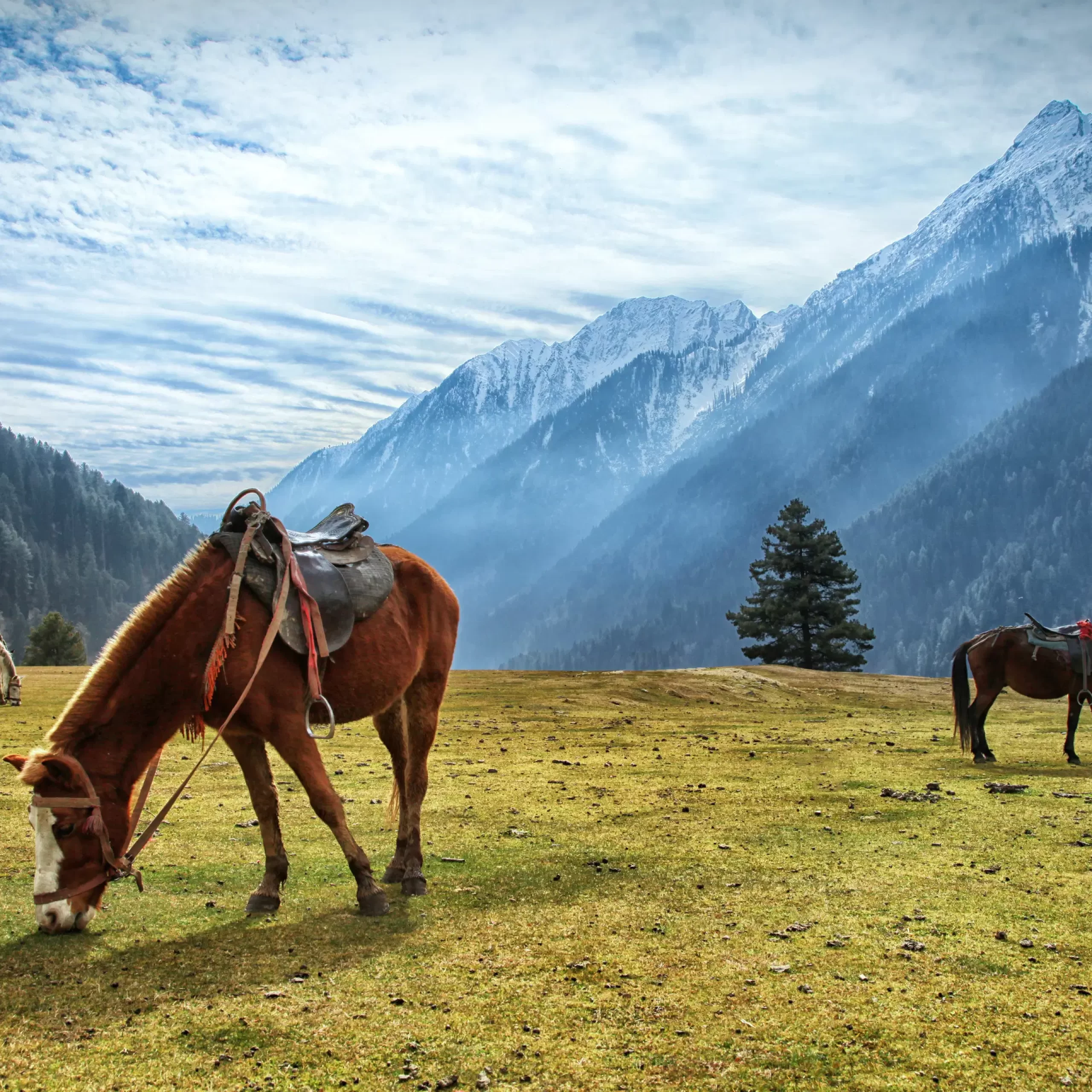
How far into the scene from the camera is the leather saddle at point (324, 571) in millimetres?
7816

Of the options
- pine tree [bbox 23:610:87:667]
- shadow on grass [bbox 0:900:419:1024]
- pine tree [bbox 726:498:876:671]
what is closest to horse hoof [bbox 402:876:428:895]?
shadow on grass [bbox 0:900:419:1024]

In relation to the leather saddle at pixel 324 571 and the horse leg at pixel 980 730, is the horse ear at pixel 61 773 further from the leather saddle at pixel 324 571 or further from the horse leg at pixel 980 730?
the horse leg at pixel 980 730

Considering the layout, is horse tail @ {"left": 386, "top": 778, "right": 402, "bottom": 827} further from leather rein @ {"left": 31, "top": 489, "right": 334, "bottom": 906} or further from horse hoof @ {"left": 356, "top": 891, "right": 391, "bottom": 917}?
leather rein @ {"left": 31, "top": 489, "right": 334, "bottom": 906}

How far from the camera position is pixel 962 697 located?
18.0m

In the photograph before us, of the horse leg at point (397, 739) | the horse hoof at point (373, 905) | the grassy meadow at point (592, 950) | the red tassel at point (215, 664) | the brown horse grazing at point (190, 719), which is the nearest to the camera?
the grassy meadow at point (592, 950)

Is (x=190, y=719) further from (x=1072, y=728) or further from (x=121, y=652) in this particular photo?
(x=1072, y=728)

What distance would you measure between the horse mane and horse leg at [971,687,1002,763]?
14.6m

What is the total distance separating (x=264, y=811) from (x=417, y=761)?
1.59 metres

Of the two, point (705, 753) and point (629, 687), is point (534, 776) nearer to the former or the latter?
point (705, 753)

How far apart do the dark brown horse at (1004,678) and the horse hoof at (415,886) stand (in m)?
12.2

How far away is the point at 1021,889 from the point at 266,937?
6512 millimetres

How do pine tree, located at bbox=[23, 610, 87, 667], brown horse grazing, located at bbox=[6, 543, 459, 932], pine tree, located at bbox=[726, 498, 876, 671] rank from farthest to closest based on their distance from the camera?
1. pine tree, located at bbox=[23, 610, 87, 667]
2. pine tree, located at bbox=[726, 498, 876, 671]
3. brown horse grazing, located at bbox=[6, 543, 459, 932]

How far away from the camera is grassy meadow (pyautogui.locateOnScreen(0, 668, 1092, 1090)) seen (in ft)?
16.6

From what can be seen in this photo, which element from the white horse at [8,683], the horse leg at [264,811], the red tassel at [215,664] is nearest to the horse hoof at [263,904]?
the horse leg at [264,811]
